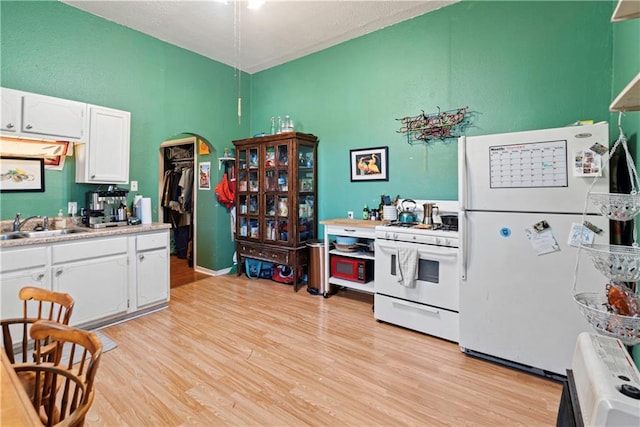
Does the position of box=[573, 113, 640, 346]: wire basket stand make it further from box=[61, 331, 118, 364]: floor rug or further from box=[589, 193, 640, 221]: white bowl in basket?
box=[61, 331, 118, 364]: floor rug

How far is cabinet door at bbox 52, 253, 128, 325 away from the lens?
2.64 m

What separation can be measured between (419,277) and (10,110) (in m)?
3.79

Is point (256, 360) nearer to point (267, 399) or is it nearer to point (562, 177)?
point (267, 399)

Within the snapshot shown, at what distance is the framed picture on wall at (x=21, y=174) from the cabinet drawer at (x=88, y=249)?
827mm

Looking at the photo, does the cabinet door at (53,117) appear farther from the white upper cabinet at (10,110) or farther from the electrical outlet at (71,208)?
the electrical outlet at (71,208)

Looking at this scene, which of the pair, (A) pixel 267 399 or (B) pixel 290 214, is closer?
(A) pixel 267 399

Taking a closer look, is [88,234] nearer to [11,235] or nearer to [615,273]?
[11,235]

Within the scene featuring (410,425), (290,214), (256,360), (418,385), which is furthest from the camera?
(290,214)

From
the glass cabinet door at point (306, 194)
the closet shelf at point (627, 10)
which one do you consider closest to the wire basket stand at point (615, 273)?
the closet shelf at point (627, 10)

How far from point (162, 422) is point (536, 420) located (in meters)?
2.12

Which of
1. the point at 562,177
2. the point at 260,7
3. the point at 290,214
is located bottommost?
the point at 290,214

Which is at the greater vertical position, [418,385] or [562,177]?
[562,177]

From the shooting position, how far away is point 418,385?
6.67 feet

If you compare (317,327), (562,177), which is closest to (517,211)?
(562,177)
